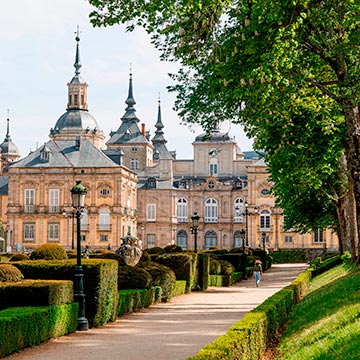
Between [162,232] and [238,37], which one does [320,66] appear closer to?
[238,37]

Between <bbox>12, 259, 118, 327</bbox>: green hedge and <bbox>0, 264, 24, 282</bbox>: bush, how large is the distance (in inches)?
33.4

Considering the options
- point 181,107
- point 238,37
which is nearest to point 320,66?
point 238,37

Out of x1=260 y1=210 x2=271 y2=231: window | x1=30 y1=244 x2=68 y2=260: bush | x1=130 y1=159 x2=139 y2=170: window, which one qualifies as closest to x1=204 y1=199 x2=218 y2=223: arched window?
x1=260 y1=210 x2=271 y2=231: window

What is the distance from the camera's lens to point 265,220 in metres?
85.6

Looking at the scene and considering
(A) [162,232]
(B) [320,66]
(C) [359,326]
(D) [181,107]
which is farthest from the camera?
(A) [162,232]

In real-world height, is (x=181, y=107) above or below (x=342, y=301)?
above

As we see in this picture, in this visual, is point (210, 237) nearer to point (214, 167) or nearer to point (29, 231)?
point (214, 167)

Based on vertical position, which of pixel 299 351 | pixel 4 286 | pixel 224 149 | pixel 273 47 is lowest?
pixel 299 351

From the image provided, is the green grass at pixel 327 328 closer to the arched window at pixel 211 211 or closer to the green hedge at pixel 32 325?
the green hedge at pixel 32 325

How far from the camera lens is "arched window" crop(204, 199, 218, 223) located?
9369 centimetres

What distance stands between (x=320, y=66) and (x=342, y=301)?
667cm

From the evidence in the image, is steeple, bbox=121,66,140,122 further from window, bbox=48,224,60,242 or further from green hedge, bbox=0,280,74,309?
green hedge, bbox=0,280,74,309

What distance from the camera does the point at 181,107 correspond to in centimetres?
2489

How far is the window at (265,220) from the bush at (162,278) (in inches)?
2399
